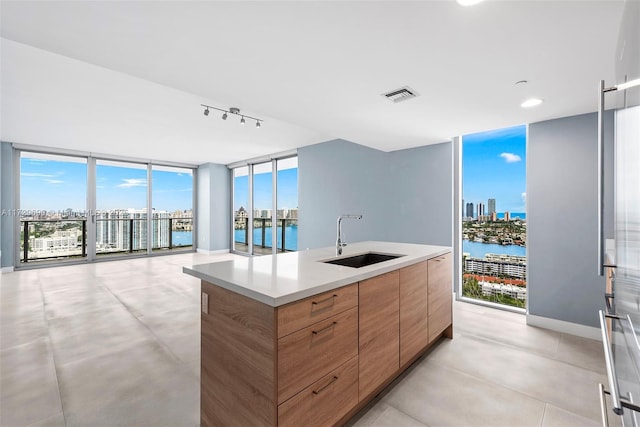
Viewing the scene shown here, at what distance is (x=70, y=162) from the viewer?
6559 millimetres

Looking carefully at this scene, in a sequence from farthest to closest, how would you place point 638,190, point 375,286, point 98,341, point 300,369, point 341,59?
1. point 98,341
2. point 341,59
3. point 375,286
4. point 300,369
5. point 638,190

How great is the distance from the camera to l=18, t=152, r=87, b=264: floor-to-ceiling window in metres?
6.01

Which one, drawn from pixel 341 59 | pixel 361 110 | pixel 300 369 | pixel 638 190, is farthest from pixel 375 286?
pixel 361 110

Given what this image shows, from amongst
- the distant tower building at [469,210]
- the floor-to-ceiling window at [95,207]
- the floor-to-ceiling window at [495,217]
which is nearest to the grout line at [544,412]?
the floor-to-ceiling window at [495,217]

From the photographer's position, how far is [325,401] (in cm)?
141

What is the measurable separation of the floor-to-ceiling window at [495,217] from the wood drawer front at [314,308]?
314cm

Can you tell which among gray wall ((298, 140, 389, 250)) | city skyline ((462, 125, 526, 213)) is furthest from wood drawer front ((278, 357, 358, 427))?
gray wall ((298, 140, 389, 250))

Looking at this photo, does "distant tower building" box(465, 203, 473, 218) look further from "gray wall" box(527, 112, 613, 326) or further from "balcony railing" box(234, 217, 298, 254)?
"balcony railing" box(234, 217, 298, 254)

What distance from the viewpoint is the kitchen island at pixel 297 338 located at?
1.22 m

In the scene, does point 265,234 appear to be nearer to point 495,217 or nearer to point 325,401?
point 495,217

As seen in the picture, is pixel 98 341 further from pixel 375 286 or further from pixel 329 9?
pixel 329 9

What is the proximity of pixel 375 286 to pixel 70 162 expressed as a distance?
26.2ft

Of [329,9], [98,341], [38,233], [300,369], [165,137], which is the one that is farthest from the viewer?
[38,233]

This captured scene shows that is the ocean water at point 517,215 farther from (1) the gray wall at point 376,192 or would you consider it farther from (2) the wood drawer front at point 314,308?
(2) the wood drawer front at point 314,308
